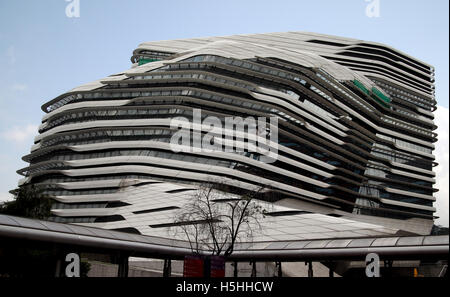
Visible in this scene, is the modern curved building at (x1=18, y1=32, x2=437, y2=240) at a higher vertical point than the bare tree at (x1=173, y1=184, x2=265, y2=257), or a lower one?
higher

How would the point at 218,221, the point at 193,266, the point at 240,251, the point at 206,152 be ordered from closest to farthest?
the point at 193,266
the point at 240,251
the point at 218,221
the point at 206,152

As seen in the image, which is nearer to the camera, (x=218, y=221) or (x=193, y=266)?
(x=193, y=266)

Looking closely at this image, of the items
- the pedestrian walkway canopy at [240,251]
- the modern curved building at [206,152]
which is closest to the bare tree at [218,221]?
the pedestrian walkway canopy at [240,251]

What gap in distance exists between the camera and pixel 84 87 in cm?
10000

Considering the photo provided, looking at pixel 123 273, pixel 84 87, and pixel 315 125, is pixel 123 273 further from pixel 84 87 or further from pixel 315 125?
pixel 84 87

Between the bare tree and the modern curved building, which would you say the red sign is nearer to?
the bare tree

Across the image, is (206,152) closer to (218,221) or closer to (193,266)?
(218,221)

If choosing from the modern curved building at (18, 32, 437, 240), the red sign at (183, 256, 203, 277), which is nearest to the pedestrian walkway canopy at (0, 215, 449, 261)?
the red sign at (183, 256, 203, 277)

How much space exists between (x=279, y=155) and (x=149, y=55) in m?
88.0

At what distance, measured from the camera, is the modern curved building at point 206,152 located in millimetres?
76000

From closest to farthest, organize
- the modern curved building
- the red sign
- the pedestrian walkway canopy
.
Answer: the pedestrian walkway canopy → the red sign → the modern curved building

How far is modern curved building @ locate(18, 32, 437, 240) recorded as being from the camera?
76000mm

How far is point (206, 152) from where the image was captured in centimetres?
7750

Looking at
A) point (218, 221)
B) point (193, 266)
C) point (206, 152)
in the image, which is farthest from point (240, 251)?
point (206, 152)
